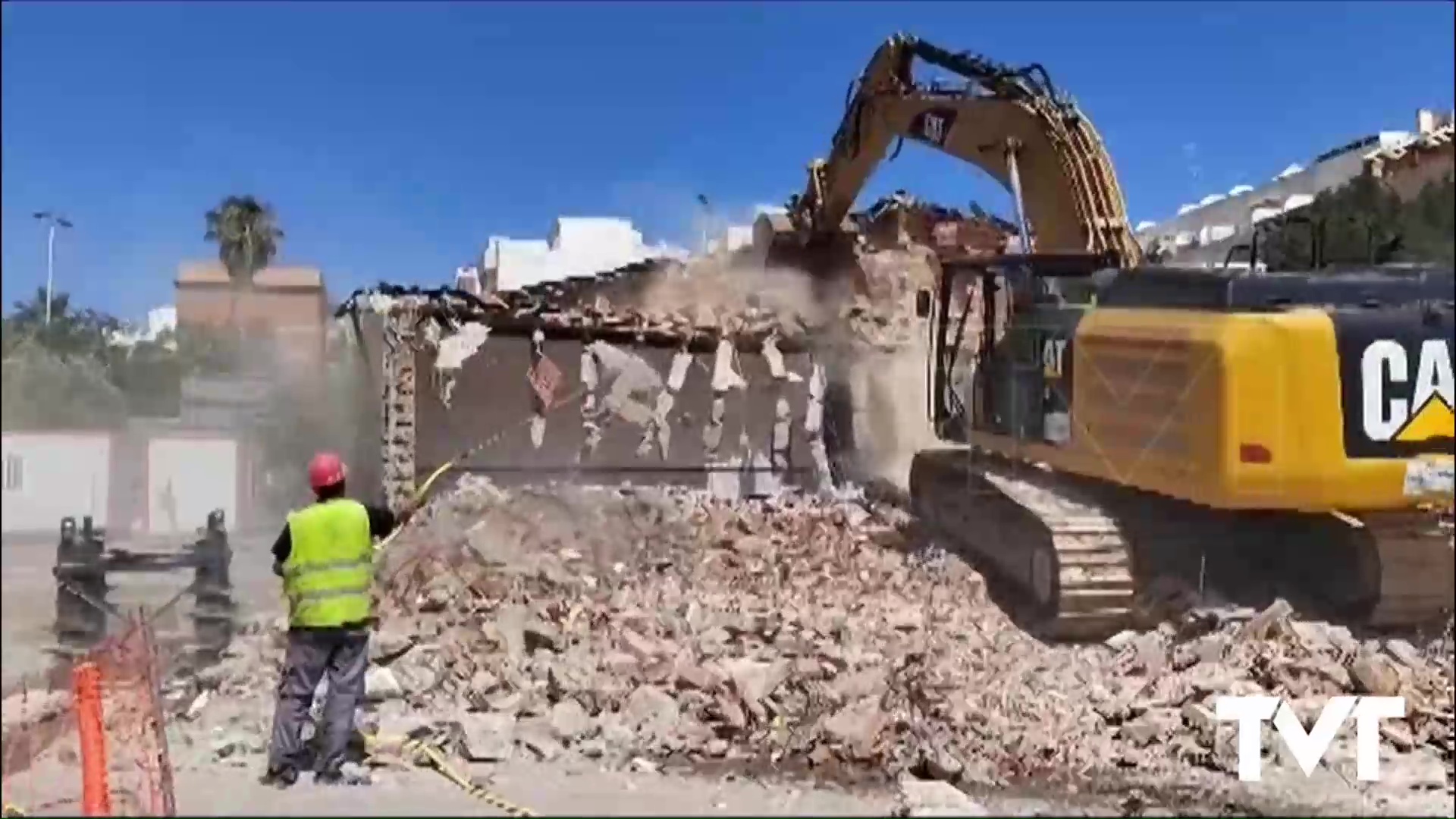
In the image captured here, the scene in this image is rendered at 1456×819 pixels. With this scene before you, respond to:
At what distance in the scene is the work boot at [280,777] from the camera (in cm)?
408

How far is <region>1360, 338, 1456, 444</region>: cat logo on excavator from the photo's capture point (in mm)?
4457

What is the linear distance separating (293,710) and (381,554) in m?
1.46

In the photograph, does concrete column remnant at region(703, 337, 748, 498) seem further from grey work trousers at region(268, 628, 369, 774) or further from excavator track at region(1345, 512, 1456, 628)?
grey work trousers at region(268, 628, 369, 774)

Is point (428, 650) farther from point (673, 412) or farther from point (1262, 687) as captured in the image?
point (673, 412)

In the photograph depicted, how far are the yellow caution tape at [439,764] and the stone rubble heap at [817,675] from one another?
0.09 metres

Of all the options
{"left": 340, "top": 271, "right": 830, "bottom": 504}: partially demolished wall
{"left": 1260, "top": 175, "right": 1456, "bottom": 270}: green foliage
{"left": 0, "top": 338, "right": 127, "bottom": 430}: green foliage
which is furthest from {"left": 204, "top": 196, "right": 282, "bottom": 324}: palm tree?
{"left": 1260, "top": 175, "right": 1456, "bottom": 270}: green foliage

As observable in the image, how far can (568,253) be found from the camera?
8.85 metres

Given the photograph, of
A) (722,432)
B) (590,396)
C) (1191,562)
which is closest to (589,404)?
(590,396)

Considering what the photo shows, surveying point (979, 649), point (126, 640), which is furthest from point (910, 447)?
point (126, 640)

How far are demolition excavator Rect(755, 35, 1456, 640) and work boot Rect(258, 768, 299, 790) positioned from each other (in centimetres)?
293

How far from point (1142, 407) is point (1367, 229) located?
1.12 meters

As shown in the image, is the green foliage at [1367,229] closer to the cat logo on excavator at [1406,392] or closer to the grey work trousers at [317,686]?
the cat logo on excavator at [1406,392]

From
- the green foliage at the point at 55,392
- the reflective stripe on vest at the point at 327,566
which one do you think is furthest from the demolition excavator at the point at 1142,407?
the green foliage at the point at 55,392

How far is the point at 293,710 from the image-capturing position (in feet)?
13.9
